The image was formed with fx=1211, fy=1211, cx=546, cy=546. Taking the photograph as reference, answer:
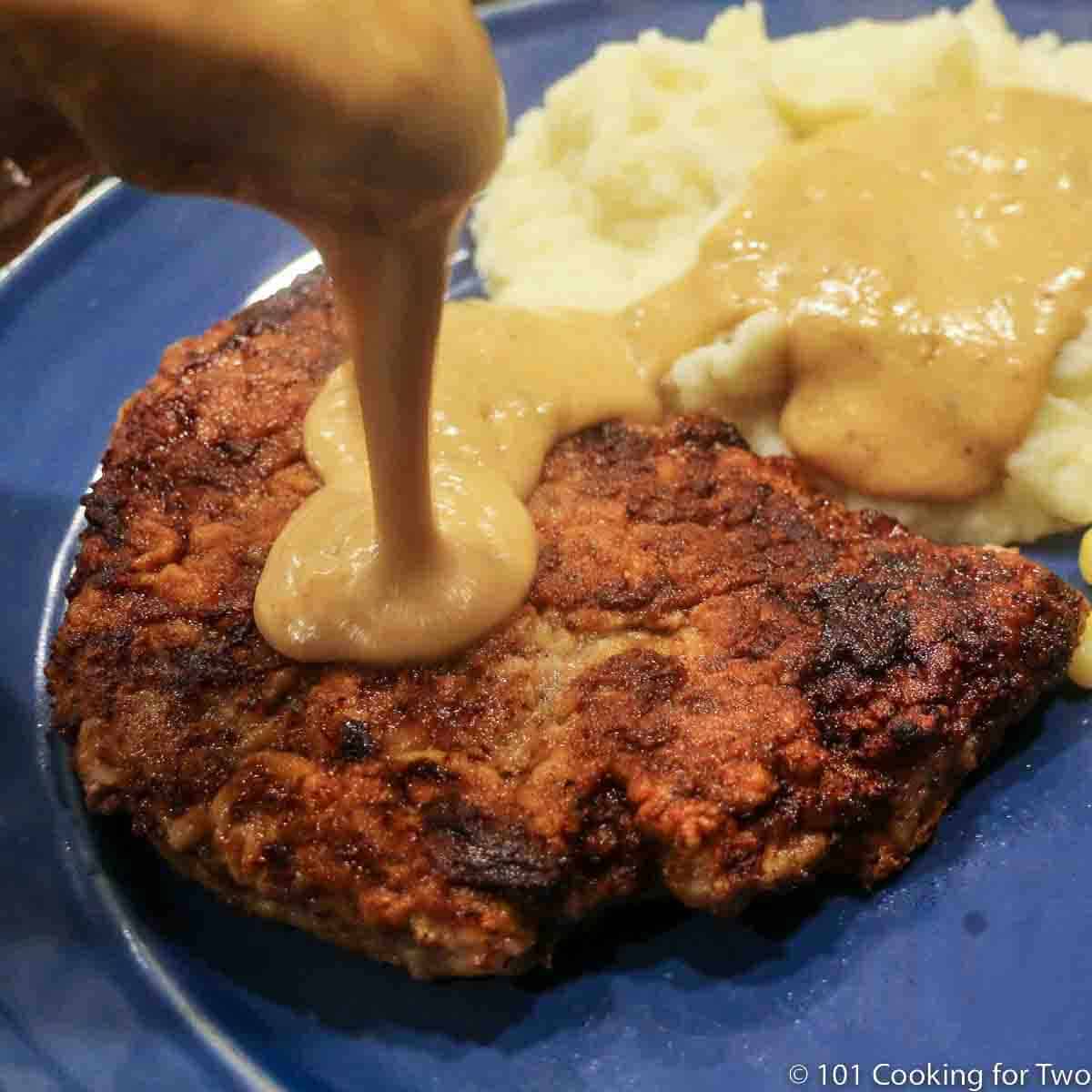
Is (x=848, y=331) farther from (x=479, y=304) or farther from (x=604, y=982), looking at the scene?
(x=604, y=982)

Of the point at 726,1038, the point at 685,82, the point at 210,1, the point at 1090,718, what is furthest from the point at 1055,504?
the point at 210,1

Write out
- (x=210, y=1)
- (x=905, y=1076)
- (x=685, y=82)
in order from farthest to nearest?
(x=685, y=82) → (x=905, y=1076) → (x=210, y=1)

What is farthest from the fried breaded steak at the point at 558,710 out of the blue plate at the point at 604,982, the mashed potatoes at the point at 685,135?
the mashed potatoes at the point at 685,135

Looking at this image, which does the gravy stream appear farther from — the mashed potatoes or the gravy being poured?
the mashed potatoes

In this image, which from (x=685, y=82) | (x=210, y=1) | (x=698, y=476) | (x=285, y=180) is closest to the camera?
(x=210, y=1)

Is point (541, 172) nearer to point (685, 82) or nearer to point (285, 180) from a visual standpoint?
point (685, 82)

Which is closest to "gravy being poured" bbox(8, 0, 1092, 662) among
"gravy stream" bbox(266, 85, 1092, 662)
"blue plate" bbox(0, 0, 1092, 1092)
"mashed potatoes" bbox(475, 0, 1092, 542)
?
"gravy stream" bbox(266, 85, 1092, 662)

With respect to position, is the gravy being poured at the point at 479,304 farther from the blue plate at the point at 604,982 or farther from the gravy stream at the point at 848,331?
the blue plate at the point at 604,982
